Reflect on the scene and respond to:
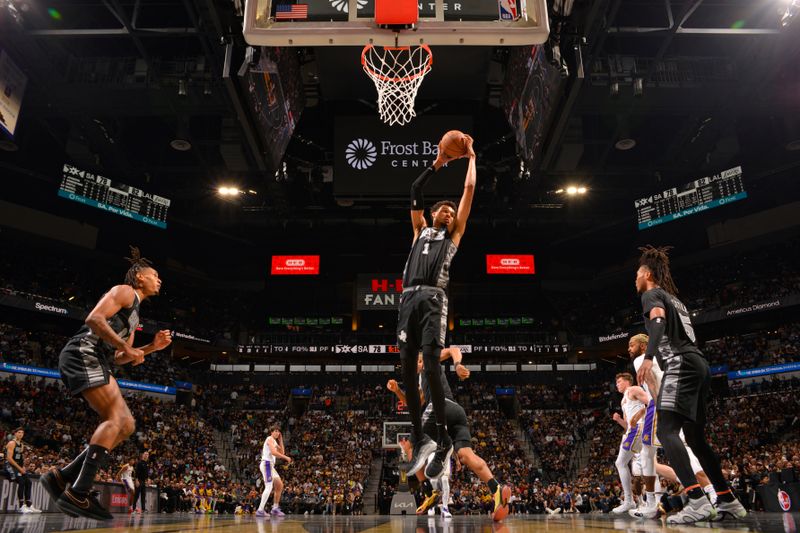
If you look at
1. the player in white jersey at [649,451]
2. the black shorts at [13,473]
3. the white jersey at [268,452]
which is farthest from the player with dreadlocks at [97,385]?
the black shorts at [13,473]

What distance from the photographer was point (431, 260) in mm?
4461

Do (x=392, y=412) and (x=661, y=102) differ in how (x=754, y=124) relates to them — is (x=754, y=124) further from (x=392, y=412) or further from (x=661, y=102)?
(x=392, y=412)

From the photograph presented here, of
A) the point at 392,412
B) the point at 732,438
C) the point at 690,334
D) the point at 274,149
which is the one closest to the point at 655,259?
the point at 690,334

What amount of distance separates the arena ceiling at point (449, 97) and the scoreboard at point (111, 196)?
76cm

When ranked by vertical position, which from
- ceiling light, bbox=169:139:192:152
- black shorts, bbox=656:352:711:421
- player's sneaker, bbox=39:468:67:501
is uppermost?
ceiling light, bbox=169:139:192:152

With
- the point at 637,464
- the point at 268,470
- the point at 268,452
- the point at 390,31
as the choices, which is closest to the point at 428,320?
the point at 390,31

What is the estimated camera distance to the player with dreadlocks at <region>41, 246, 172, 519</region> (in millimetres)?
4141

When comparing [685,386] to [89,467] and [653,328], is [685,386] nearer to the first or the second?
[653,328]

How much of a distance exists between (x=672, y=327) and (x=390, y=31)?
4450 millimetres

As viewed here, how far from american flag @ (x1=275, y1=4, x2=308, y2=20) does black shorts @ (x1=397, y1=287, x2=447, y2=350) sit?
4121mm

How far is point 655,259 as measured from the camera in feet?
16.9

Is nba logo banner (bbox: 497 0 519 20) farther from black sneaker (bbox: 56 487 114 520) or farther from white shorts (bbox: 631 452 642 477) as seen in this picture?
black sneaker (bbox: 56 487 114 520)

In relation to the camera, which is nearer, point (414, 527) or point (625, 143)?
point (414, 527)

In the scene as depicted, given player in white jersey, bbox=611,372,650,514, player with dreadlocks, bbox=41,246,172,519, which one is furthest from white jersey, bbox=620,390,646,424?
player with dreadlocks, bbox=41,246,172,519
